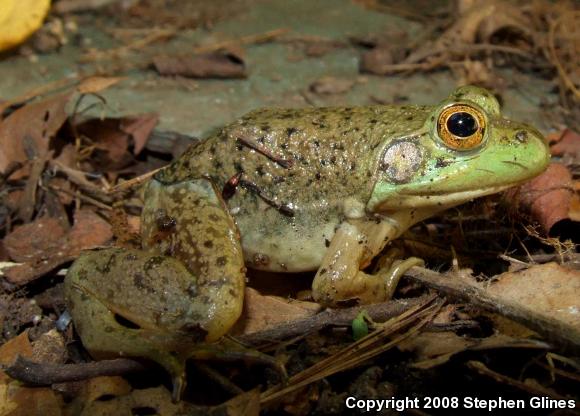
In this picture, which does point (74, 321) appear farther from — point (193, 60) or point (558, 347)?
point (193, 60)

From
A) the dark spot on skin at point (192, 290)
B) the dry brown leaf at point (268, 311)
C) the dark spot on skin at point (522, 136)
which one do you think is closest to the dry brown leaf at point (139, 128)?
the dry brown leaf at point (268, 311)

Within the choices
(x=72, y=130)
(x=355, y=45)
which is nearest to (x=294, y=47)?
(x=355, y=45)

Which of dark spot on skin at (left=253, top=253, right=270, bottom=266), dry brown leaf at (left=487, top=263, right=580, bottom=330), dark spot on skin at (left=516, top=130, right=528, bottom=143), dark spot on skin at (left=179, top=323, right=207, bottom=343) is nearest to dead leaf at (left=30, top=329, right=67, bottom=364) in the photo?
dark spot on skin at (left=179, top=323, right=207, bottom=343)

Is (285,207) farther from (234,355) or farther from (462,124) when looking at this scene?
(462,124)

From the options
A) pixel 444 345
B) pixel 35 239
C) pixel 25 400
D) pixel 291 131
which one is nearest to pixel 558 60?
pixel 291 131

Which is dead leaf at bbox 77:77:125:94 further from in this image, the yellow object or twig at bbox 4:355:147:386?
twig at bbox 4:355:147:386

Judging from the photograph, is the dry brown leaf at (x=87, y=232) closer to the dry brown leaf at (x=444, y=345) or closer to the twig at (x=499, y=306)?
the twig at (x=499, y=306)

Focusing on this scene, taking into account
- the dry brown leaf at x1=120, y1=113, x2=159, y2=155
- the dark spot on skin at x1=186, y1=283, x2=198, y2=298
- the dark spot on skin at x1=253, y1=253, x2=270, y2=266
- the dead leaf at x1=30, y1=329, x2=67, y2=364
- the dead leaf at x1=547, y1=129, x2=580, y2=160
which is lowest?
the dead leaf at x1=30, y1=329, x2=67, y2=364
